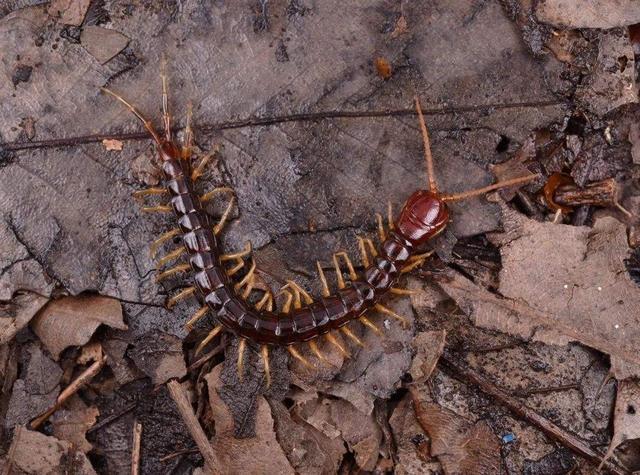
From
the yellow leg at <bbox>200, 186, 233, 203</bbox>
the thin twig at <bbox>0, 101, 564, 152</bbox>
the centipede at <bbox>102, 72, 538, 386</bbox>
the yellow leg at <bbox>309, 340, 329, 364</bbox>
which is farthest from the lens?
the yellow leg at <bbox>309, 340, 329, 364</bbox>

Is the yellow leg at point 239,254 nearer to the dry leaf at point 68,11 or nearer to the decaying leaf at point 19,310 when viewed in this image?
the decaying leaf at point 19,310

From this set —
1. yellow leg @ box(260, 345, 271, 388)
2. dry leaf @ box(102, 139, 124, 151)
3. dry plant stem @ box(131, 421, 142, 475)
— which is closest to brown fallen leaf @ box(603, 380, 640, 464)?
yellow leg @ box(260, 345, 271, 388)

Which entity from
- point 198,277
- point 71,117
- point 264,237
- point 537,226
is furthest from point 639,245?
point 71,117

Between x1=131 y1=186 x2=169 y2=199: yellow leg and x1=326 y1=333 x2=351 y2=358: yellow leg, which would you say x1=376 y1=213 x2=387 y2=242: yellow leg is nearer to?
x1=326 y1=333 x2=351 y2=358: yellow leg

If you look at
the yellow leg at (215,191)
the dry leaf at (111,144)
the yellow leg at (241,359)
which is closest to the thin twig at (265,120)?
the dry leaf at (111,144)

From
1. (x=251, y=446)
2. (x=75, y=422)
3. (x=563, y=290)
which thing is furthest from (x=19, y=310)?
(x=563, y=290)
